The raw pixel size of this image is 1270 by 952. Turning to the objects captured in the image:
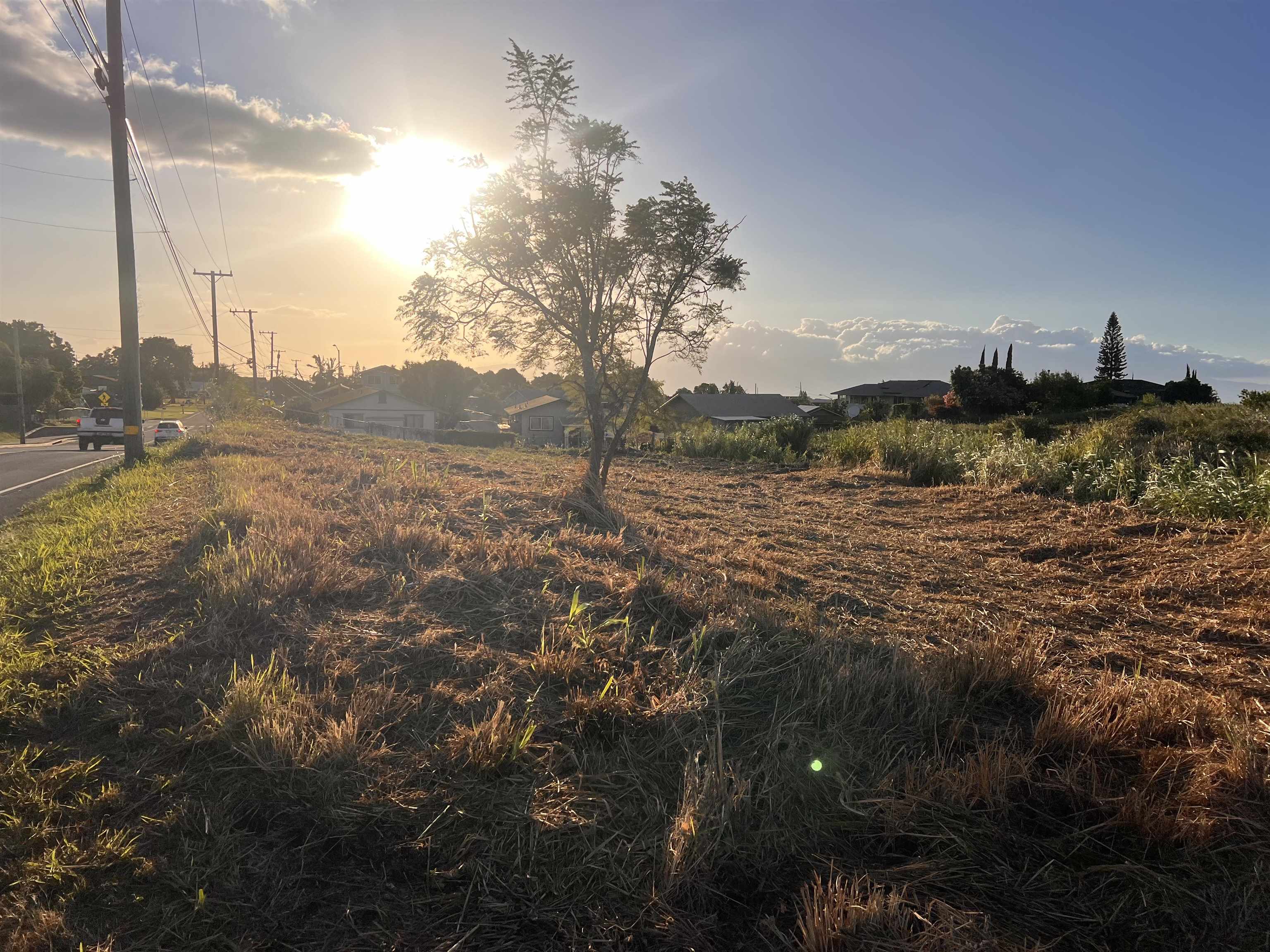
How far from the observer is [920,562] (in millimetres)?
7672

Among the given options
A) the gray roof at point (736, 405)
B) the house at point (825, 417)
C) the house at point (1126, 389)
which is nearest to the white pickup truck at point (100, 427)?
the house at point (825, 417)

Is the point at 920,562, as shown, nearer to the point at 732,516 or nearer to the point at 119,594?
the point at 732,516

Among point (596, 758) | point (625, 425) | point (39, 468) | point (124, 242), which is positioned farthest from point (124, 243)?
point (596, 758)

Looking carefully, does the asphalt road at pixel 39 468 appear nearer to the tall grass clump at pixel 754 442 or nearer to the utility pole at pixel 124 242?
the utility pole at pixel 124 242

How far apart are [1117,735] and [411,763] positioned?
3.15 metres

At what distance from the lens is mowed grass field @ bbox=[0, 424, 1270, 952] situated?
2217 millimetres

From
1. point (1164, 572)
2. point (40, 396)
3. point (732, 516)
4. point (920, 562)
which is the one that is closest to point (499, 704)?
point (920, 562)

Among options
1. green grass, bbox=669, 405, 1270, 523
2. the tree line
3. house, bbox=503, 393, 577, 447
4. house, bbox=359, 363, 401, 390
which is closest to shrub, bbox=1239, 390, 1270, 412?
green grass, bbox=669, 405, 1270, 523

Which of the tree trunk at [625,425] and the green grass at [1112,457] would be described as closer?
the green grass at [1112,457]

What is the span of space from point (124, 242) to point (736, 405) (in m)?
55.2

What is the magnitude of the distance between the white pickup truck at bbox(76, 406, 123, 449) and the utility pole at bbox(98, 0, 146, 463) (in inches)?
599

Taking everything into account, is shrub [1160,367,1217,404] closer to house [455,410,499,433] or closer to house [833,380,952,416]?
house [833,380,952,416]

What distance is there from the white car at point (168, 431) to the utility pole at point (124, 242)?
17017 millimetres

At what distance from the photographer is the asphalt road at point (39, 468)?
464 inches
